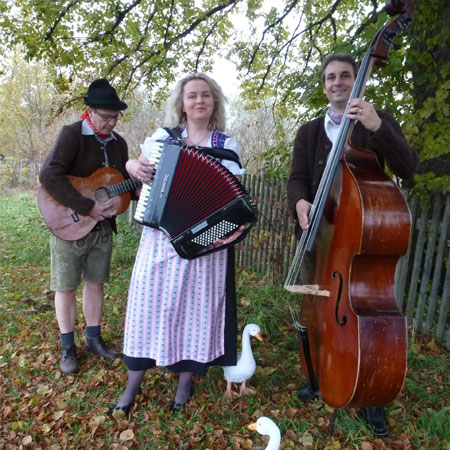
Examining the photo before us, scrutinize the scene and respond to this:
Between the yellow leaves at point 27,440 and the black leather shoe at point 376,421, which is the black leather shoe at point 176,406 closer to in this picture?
the yellow leaves at point 27,440

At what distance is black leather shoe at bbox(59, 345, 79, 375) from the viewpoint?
9.28 feet

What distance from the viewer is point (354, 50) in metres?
3.22

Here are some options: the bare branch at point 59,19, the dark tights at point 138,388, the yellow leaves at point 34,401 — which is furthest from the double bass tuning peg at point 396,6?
the bare branch at point 59,19

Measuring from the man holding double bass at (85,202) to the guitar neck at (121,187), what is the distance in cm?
7

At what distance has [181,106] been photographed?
89.8 inches

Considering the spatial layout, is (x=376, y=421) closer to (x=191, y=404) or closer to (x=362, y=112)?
(x=191, y=404)

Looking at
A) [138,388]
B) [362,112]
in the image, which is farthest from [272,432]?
[362,112]

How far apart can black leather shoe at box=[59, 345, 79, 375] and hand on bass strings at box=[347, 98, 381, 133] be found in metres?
2.60

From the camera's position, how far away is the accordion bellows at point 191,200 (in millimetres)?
1939

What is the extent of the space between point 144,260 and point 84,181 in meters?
0.94

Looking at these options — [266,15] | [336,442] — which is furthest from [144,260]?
[266,15]

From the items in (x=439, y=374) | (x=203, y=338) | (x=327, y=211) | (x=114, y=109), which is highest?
(x=114, y=109)

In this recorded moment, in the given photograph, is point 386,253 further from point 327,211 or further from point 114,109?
point 114,109

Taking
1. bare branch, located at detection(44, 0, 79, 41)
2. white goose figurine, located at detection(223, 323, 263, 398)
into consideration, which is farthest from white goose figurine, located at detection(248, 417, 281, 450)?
bare branch, located at detection(44, 0, 79, 41)
